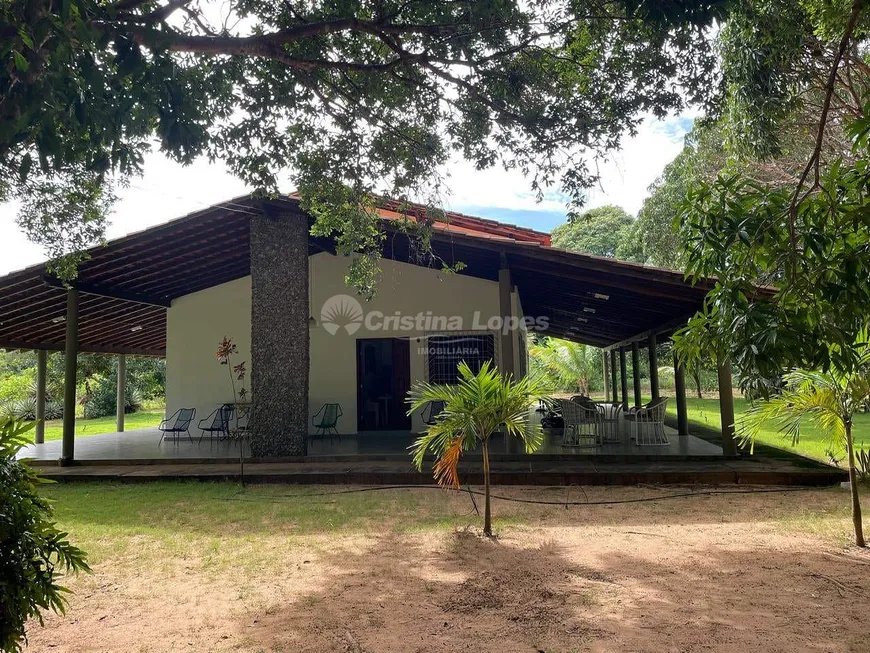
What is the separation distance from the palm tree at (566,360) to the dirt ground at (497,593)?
1843cm

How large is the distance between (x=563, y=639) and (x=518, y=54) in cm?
478

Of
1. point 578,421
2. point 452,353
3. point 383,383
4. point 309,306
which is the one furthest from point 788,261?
point 383,383

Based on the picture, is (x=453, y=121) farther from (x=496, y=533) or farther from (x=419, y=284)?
(x=419, y=284)

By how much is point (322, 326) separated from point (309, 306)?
1.19 m

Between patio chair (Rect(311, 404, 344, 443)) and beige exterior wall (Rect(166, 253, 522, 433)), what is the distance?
167 millimetres

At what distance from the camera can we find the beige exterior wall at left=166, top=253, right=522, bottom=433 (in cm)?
1119

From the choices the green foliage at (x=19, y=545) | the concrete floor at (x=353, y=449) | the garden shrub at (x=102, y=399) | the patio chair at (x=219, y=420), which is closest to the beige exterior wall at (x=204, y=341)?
the patio chair at (x=219, y=420)

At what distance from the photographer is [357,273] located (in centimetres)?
828

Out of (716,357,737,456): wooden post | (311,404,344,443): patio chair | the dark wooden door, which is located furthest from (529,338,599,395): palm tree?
Answer: (716,357,737,456): wooden post

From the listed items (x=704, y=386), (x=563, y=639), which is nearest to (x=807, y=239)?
(x=563, y=639)

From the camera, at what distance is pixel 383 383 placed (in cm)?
1229

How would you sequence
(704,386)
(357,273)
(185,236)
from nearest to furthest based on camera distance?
(357,273)
(185,236)
(704,386)

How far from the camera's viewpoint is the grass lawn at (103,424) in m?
16.4

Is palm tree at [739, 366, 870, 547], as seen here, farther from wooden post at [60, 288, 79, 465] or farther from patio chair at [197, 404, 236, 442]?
patio chair at [197, 404, 236, 442]
